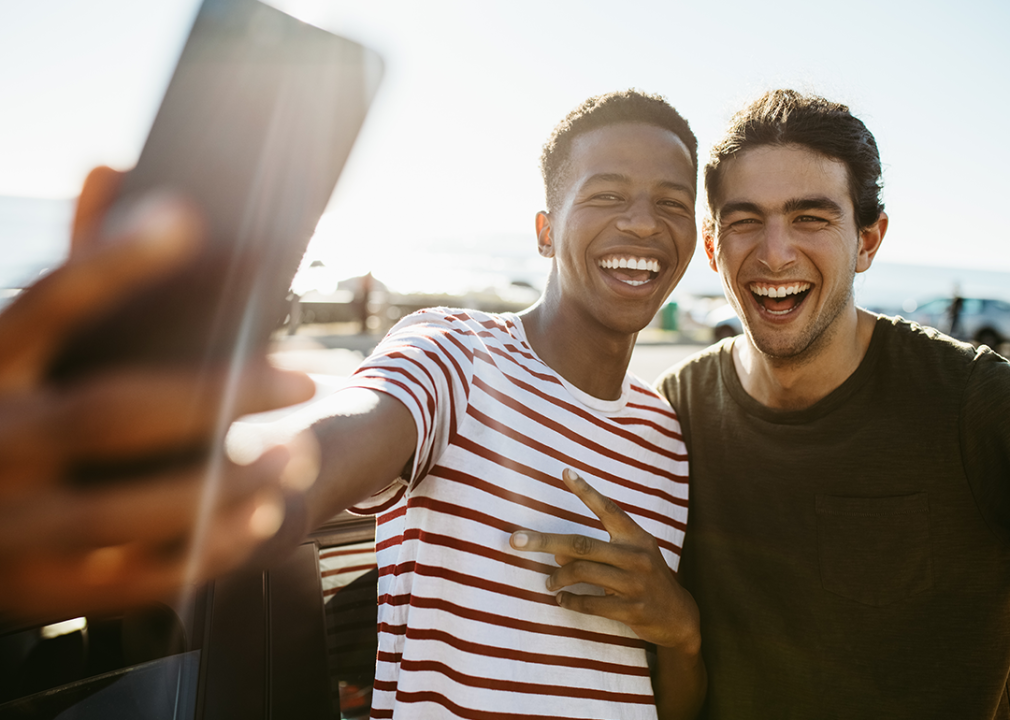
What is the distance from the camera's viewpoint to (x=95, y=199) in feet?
1.72

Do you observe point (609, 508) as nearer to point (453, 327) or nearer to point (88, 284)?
point (453, 327)

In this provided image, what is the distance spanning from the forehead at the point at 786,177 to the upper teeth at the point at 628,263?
0.52 m

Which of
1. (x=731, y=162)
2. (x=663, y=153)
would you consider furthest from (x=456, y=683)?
(x=731, y=162)

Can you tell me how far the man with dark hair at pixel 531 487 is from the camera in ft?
4.84

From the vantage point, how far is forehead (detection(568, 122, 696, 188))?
2189 millimetres

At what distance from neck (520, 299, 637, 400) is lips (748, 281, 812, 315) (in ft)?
1.96

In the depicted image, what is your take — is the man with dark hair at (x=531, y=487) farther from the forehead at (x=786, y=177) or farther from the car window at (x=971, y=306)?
the car window at (x=971, y=306)

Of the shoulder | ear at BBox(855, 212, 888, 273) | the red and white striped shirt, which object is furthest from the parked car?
the red and white striped shirt

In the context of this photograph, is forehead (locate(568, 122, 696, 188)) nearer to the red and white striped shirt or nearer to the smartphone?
the red and white striped shirt

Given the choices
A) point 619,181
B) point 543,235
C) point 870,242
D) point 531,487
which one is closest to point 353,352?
point 543,235

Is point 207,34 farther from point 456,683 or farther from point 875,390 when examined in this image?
point 875,390

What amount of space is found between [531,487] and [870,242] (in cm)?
196

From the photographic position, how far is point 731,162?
7.97 feet

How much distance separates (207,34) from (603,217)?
179cm
